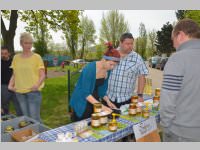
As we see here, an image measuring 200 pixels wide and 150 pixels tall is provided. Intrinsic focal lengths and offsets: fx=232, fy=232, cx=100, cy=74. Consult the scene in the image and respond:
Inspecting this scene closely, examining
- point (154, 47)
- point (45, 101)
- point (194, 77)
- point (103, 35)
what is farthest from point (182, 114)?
point (154, 47)

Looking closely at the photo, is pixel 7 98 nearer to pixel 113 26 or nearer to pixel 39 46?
pixel 39 46

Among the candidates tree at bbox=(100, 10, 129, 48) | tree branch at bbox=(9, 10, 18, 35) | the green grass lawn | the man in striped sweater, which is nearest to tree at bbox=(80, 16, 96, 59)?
tree at bbox=(100, 10, 129, 48)

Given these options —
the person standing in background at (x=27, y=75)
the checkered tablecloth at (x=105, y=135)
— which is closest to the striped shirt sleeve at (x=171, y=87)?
the checkered tablecloth at (x=105, y=135)

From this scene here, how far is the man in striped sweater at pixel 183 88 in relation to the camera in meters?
1.44

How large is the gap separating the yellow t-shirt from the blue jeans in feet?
0.27

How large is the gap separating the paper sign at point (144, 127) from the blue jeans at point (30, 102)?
1.55m

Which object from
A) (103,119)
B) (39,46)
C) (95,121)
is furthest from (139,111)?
(39,46)

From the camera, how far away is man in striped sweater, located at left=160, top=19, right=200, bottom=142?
144 cm

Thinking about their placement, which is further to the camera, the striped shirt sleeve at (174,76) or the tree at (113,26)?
the tree at (113,26)

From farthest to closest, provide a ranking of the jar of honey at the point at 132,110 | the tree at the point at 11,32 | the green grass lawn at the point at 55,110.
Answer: the tree at the point at 11,32, the green grass lawn at the point at 55,110, the jar of honey at the point at 132,110

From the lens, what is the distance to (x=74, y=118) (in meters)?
2.52

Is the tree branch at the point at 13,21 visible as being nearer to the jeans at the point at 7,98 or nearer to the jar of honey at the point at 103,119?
the jeans at the point at 7,98

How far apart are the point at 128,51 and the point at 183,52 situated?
1610mm

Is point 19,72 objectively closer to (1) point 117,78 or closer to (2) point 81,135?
(1) point 117,78
